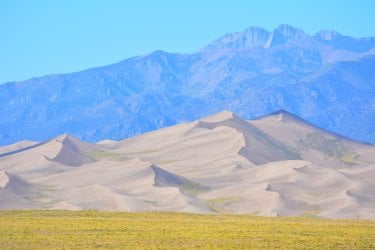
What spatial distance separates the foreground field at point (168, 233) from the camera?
4941 centimetres

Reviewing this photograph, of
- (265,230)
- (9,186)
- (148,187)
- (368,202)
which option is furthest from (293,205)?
(265,230)

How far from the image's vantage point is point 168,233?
177 ft

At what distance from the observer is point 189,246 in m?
48.9

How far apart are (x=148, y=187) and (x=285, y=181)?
28.7m

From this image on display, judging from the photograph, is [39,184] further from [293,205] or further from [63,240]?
[63,240]

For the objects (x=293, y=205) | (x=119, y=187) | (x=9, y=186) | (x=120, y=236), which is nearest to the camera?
(x=120, y=236)

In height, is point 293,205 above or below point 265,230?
below

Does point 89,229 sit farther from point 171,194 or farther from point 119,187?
point 119,187

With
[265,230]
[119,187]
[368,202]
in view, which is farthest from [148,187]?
[265,230]

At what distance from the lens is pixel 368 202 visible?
162375mm

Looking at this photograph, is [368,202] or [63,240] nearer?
[63,240]

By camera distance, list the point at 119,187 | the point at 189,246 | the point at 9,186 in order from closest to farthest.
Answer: the point at 189,246, the point at 9,186, the point at 119,187

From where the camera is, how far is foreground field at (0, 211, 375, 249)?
4941cm

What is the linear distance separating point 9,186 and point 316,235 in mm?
118113
